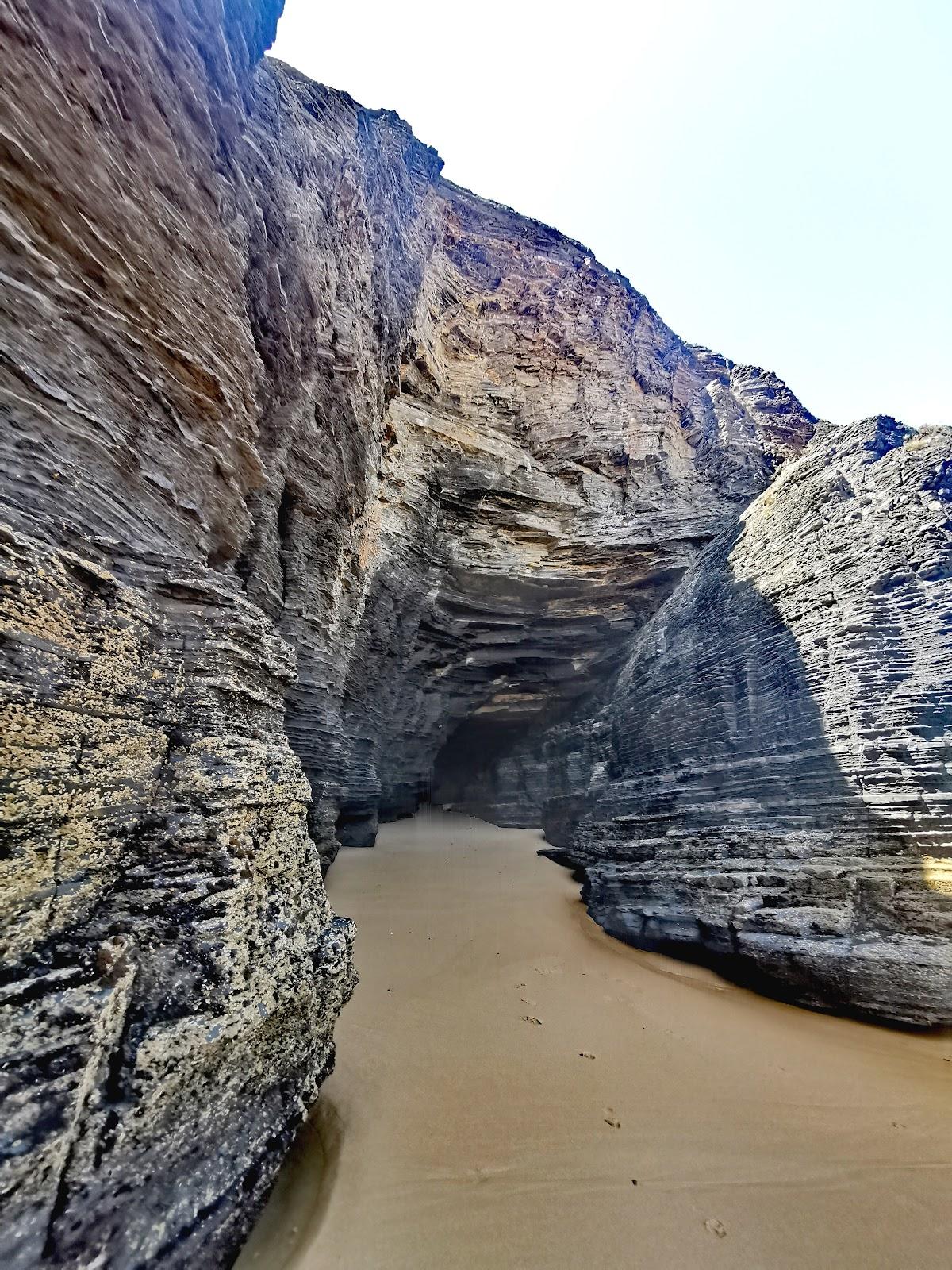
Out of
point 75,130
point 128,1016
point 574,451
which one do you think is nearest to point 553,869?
point 128,1016

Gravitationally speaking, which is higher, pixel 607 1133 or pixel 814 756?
pixel 814 756

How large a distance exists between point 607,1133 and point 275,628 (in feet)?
16.8

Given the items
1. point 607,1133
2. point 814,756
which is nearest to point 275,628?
point 607,1133

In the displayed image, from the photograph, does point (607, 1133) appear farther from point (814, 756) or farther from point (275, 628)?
point (275, 628)

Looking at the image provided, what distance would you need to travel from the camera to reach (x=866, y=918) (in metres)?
4.66

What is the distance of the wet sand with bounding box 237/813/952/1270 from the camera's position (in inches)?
94.0

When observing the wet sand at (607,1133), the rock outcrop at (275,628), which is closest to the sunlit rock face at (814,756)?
the rock outcrop at (275,628)

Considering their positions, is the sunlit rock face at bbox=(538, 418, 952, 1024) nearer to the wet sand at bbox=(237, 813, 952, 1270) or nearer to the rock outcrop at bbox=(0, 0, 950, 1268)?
the rock outcrop at bbox=(0, 0, 950, 1268)

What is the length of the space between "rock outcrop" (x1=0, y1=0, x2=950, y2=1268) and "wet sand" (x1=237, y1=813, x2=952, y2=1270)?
1.66 ft

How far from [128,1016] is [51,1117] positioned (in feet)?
1.28

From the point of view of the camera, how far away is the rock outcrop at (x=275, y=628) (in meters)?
2.01

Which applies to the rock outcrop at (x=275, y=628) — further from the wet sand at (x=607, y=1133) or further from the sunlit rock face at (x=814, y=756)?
the wet sand at (x=607, y=1133)

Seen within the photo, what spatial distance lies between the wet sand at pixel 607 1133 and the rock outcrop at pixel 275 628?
51cm

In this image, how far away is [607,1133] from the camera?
3.11 m
